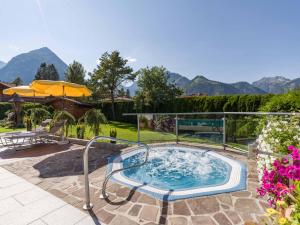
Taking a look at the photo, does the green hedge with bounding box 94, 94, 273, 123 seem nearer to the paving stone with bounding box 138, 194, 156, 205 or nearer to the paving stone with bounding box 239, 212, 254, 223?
the paving stone with bounding box 239, 212, 254, 223

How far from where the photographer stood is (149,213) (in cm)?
305

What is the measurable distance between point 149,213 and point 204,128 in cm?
554

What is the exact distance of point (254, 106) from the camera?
1326 cm

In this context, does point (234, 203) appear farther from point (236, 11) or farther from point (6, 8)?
point (6, 8)

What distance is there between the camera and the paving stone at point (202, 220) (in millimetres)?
2760


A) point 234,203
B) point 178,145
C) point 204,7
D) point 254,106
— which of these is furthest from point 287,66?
point 234,203

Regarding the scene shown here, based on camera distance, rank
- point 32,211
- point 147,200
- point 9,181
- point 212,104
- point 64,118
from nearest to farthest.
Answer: point 32,211 → point 147,200 → point 9,181 → point 64,118 → point 212,104

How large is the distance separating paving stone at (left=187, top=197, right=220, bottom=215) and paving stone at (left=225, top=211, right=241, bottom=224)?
0.18 meters

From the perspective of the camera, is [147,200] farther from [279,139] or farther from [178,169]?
[178,169]

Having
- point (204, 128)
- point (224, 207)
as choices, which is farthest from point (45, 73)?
point (224, 207)

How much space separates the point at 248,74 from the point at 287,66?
3.24 metres

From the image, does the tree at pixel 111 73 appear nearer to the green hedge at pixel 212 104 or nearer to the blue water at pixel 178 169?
the green hedge at pixel 212 104

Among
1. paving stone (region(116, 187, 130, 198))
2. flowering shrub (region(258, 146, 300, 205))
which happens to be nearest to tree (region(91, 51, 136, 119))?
paving stone (region(116, 187, 130, 198))

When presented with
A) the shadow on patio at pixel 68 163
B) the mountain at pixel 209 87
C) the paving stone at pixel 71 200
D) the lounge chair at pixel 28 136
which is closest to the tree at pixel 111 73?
the lounge chair at pixel 28 136
